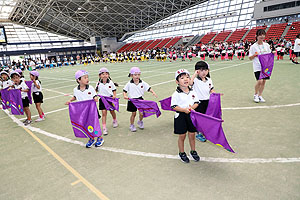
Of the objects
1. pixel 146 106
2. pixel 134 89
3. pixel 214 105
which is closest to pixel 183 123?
pixel 214 105

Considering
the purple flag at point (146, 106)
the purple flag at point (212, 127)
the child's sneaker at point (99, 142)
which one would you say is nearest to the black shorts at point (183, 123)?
the purple flag at point (212, 127)

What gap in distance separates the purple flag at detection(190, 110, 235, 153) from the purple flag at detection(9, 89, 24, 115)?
5.43 meters

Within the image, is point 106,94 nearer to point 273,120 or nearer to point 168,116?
point 168,116

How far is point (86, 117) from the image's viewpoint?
13.5 ft

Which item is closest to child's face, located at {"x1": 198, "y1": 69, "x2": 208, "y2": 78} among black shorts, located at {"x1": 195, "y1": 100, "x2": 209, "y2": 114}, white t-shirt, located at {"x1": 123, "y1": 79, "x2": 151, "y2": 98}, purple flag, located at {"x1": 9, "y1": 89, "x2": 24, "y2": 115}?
black shorts, located at {"x1": 195, "y1": 100, "x2": 209, "y2": 114}

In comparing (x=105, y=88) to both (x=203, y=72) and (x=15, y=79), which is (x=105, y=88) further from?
(x=15, y=79)

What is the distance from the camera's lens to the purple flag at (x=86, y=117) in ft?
13.3

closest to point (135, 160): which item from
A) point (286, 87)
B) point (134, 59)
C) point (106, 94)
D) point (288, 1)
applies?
point (106, 94)

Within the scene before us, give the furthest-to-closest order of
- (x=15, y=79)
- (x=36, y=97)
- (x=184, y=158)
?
(x=36, y=97) → (x=15, y=79) → (x=184, y=158)

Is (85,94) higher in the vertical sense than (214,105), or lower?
higher

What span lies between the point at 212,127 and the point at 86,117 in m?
2.53

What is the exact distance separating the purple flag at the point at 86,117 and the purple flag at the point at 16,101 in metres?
3.02

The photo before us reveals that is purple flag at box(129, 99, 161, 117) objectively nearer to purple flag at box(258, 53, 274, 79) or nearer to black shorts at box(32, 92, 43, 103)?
black shorts at box(32, 92, 43, 103)

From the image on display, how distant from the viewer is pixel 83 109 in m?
4.07
